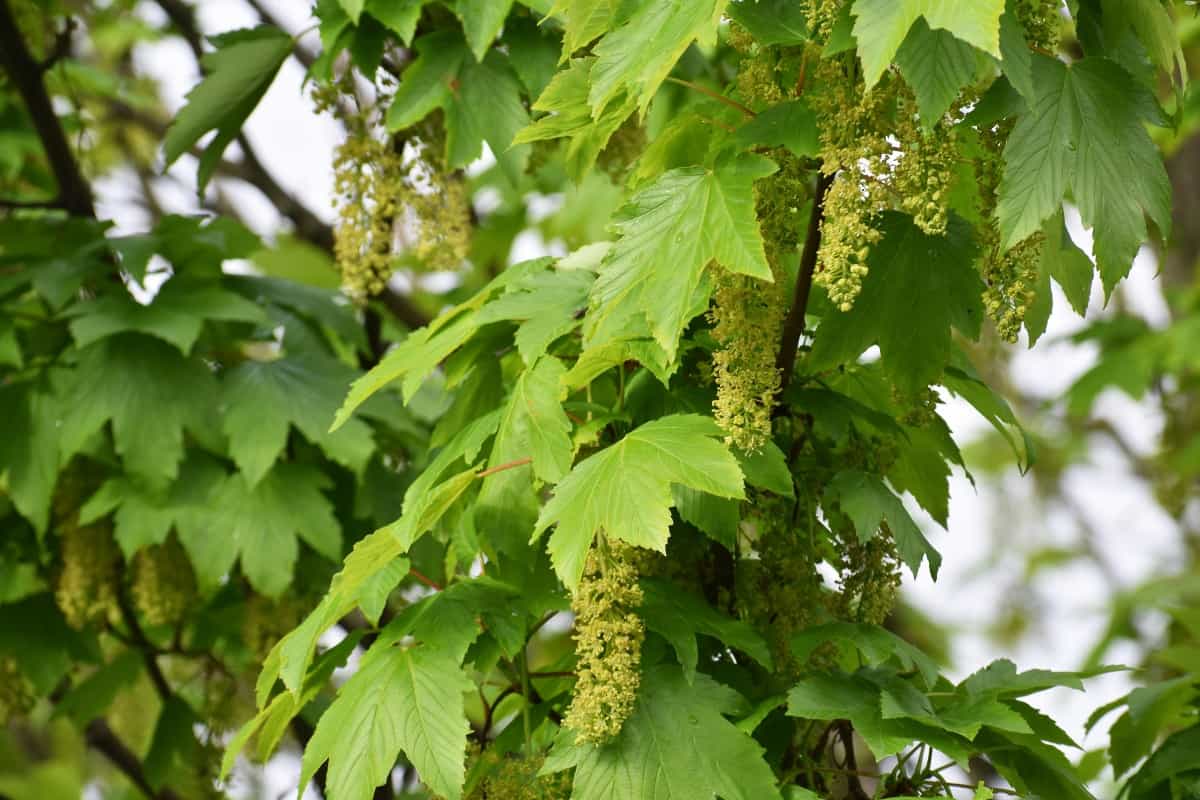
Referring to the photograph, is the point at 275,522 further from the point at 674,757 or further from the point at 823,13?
the point at 823,13

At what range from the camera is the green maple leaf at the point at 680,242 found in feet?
5.66

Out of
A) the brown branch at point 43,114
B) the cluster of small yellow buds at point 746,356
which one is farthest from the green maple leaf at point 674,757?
the brown branch at point 43,114

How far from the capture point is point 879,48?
5.01 ft

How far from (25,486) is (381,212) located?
3.65ft

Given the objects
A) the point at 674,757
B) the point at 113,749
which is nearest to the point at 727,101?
the point at 674,757

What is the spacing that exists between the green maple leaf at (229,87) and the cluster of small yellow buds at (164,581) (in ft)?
3.03

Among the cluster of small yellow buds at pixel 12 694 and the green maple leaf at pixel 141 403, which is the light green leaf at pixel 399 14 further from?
the cluster of small yellow buds at pixel 12 694

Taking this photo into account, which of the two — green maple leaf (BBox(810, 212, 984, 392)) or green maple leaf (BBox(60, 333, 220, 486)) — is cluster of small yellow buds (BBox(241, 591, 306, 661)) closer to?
green maple leaf (BBox(60, 333, 220, 486))

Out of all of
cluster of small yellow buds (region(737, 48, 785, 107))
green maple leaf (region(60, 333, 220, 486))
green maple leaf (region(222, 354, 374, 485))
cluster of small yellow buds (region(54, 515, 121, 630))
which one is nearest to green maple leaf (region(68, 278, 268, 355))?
green maple leaf (region(60, 333, 220, 486))

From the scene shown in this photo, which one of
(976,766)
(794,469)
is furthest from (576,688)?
(976,766)

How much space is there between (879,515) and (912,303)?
327mm

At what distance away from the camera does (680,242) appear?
178 cm

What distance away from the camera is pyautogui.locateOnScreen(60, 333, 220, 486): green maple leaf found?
3.12 meters

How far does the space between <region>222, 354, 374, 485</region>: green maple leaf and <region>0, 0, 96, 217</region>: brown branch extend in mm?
827
